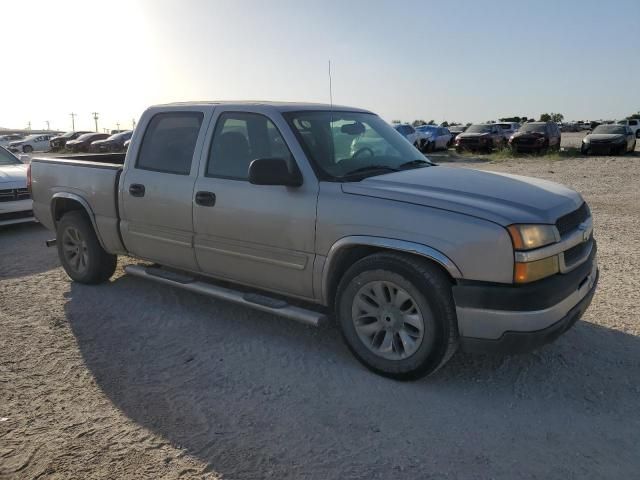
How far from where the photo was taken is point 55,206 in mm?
5883

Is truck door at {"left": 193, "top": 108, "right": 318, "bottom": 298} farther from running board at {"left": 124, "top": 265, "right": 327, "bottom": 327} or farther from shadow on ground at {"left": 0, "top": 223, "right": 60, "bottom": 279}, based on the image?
shadow on ground at {"left": 0, "top": 223, "right": 60, "bottom": 279}

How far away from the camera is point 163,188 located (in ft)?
15.3

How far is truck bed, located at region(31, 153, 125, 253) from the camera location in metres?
5.19

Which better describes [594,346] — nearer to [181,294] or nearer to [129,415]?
[129,415]

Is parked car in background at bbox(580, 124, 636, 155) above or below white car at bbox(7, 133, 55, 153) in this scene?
below

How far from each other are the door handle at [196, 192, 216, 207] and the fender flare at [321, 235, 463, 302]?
113 centimetres

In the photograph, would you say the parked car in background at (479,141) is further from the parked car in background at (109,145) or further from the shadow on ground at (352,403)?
the shadow on ground at (352,403)

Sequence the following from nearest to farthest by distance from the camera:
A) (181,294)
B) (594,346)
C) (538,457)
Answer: (538,457)
(594,346)
(181,294)

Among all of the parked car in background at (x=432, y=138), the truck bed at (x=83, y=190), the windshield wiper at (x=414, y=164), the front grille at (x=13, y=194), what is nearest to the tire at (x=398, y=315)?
the windshield wiper at (x=414, y=164)

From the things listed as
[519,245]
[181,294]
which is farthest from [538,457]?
[181,294]

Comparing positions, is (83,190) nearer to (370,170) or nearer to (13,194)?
(370,170)

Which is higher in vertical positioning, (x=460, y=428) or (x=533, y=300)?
(x=533, y=300)

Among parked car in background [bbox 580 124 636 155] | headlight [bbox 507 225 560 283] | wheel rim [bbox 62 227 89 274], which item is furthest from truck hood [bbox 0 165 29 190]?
parked car in background [bbox 580 124 636 155]

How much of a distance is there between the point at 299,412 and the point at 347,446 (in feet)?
1.46
